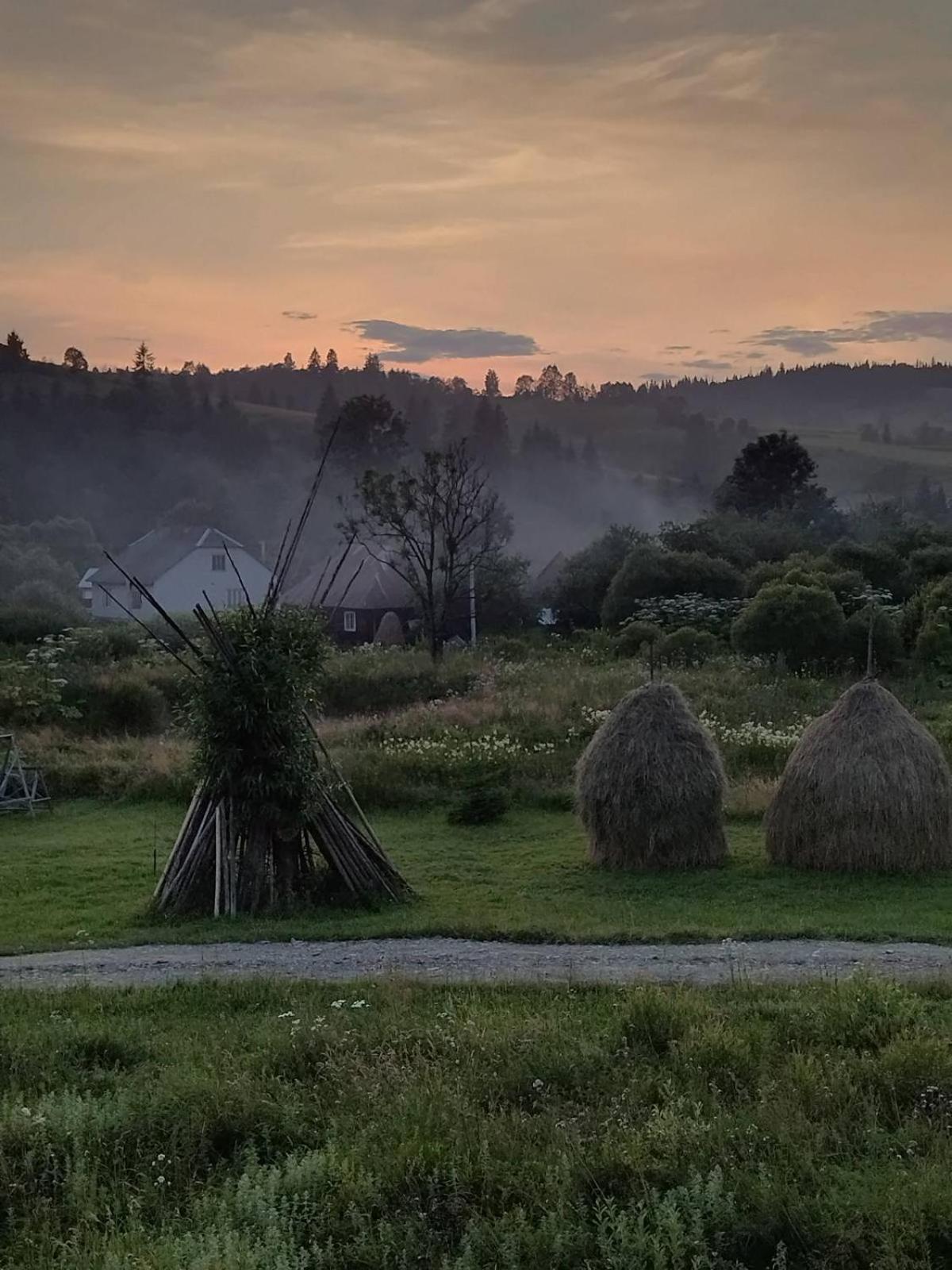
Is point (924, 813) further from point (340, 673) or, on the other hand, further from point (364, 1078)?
point (340, 673)

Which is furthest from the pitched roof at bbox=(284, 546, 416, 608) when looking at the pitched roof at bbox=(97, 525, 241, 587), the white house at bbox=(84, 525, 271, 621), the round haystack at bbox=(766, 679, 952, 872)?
the round haystack at bbox=(766, 679, 952, 872)

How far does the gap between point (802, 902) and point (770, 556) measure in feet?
130

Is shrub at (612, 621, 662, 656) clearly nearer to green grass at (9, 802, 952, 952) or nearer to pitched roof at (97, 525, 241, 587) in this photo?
green grass at (9, 802, 952, 952)

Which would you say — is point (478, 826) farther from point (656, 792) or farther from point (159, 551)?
point (159, 551)

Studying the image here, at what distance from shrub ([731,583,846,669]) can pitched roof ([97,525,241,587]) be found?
3958 cm

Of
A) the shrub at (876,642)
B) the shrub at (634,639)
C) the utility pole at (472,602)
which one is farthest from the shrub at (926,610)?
the utility pole at (472,602)

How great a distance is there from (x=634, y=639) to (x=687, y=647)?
3.17 m

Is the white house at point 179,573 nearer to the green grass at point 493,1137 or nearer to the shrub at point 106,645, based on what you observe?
the shrub at point 106,645

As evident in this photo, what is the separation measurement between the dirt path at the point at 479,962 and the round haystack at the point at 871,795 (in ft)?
11.0

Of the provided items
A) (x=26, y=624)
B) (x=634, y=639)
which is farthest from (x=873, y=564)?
(x=26, y=624)

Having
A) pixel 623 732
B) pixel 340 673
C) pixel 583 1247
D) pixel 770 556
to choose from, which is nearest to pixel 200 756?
pixel 623 732

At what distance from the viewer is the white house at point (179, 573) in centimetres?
6969

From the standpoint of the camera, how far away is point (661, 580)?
4541 cm

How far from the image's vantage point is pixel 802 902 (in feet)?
47.0
